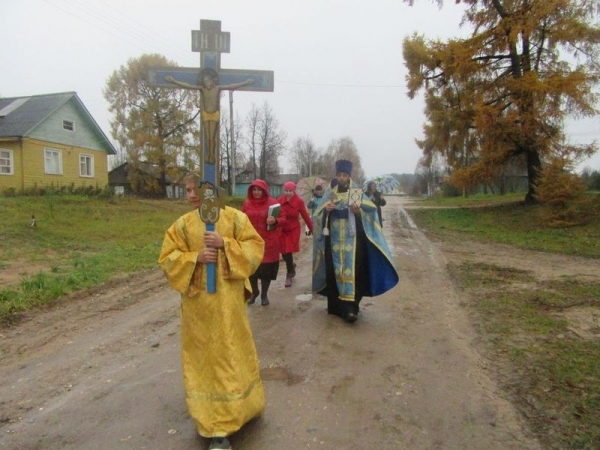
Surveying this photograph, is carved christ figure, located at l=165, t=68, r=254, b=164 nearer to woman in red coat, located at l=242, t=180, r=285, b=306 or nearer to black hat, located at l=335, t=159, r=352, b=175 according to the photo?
black hat, located at l=335, t=159, r=352, b=175

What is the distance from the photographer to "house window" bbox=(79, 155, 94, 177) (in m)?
28.0

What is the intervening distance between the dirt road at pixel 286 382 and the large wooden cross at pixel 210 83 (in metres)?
1.26

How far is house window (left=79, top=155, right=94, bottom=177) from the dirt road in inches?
931

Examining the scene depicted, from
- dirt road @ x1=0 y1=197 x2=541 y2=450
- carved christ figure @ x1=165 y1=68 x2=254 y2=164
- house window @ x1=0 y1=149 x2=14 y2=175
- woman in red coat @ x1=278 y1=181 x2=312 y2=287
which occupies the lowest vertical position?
dirt road @ x1=0 y1=197 x2=541 y2=450

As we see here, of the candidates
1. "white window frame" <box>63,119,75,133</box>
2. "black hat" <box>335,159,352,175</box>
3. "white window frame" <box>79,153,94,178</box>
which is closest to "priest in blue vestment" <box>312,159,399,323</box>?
"black hat" <box>335,159,352,175</box>

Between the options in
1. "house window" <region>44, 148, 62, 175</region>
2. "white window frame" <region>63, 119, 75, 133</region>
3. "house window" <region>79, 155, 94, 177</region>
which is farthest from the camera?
"house window" <region>79, 155, 94, 177</region>

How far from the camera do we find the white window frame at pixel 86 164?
27.9 meters

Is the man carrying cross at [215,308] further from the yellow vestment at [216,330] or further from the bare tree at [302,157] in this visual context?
the bare tree at [302,157]

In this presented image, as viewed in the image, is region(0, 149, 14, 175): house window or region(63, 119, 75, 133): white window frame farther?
region(63, 119, 75, 133): white window frame

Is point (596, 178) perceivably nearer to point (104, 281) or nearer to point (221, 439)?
point (104, 281)

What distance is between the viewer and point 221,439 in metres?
2.96

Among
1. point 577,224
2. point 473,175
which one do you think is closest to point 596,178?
point 473,175

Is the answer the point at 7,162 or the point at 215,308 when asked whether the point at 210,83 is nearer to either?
the point at 215,308

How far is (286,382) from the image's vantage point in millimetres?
4070
